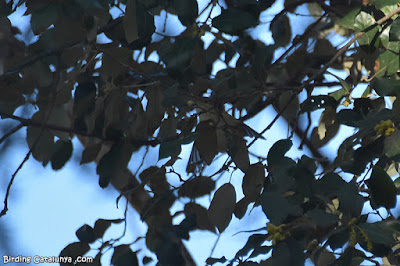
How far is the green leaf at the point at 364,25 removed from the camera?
A: 1490mm

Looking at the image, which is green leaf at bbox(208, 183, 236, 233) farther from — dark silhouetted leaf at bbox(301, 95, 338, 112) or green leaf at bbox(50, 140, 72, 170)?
green leaf at bbox(50, 140, 72, 170)

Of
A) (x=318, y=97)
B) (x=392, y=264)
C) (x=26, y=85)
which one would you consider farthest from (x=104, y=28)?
(x=392, y=264)

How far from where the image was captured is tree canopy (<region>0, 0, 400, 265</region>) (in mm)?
1164

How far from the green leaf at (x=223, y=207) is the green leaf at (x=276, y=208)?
0.50ft

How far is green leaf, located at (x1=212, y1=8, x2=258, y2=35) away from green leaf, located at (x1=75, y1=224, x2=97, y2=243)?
54 centimetres

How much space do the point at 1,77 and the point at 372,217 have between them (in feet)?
2.98

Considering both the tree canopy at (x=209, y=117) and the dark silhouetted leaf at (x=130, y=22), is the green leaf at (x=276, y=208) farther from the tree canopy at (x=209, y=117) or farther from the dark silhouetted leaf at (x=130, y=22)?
the dark silhouetted leaf at (x=130, y=22)

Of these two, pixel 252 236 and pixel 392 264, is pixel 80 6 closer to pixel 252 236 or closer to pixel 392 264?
pixel 252 236

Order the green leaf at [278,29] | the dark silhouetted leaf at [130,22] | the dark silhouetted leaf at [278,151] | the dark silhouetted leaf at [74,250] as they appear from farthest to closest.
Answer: the green leaf at [278,29] → the dark silhouetted leaf at [74,250] → the dark silhouetted leaf at [278,151] → the dark silhouetted leaf at [130,22]

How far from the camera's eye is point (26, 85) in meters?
1.46

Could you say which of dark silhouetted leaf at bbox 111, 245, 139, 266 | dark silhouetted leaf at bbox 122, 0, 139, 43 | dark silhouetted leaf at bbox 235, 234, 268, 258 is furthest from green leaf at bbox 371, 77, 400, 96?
dark silhouetted leaf at bbox 111, 245, 139, 266

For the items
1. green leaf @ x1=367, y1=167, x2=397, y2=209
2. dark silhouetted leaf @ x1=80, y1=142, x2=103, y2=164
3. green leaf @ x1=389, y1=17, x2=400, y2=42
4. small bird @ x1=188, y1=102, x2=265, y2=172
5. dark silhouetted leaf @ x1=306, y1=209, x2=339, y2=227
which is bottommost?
dark silhouetted leaf @ x1=306, y1=209, x2=339, y2=227

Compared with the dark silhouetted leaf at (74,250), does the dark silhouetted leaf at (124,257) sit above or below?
below

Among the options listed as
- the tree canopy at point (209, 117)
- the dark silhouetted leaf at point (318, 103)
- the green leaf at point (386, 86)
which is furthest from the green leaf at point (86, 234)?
the green leaf at point (386, 86)
